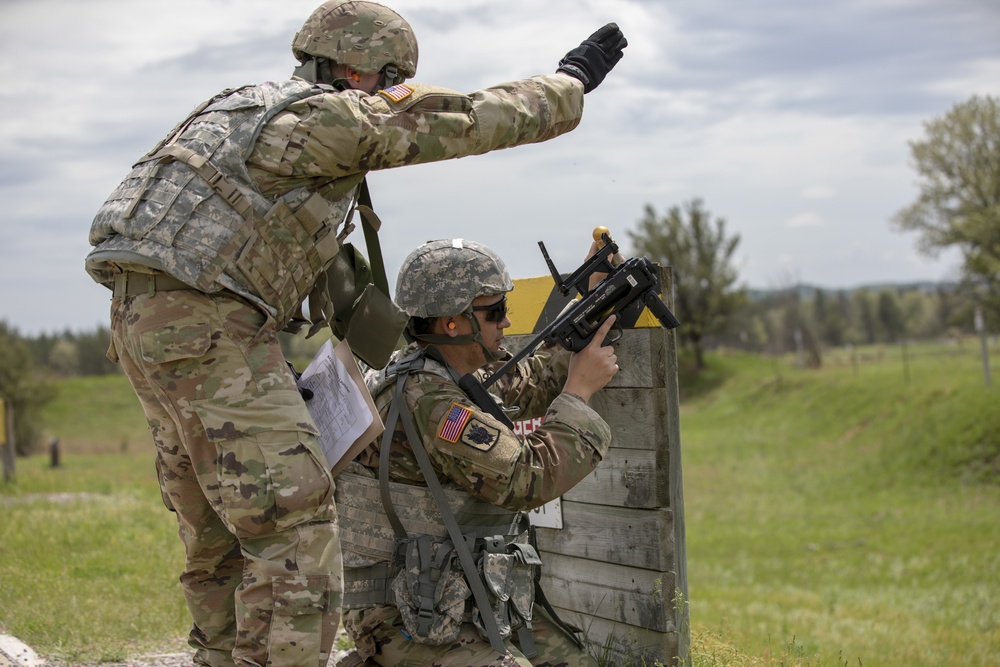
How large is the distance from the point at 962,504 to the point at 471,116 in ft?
60.4

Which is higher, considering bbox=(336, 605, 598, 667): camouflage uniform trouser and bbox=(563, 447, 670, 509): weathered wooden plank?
bbox=(563, 447, 670, 509): weathered wooden plank

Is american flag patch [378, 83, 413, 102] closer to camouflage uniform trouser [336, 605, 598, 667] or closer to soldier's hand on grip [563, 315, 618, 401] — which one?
soldier's hand on grip [563, 315, 618, 401]

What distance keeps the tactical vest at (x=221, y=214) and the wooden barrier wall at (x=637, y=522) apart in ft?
5.35

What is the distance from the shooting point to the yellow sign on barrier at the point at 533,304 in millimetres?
4426

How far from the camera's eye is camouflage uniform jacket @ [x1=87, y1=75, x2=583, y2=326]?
274 centimetres

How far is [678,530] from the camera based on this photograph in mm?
3998

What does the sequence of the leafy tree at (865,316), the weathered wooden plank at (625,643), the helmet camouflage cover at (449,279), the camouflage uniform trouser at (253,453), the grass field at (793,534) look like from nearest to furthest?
the camouflage uniform trouser at (253,453) → the helmet camouflage cover at (449,279) → the weathered wooden plank at (625,643) → the grass field at (793,534) → the leafy tree at (865,316)

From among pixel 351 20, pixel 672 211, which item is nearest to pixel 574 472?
pixel 351 20

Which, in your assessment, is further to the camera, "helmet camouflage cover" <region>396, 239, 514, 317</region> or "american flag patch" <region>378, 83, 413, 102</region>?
"helmet camouflage cover" <region>396, 239, 514, 317</region>

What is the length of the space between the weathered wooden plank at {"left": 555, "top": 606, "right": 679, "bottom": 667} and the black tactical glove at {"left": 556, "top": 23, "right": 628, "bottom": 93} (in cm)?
224

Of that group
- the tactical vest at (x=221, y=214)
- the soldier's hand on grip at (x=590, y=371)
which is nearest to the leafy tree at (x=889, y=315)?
the soldier's hand on grip at (x=590, y=371)

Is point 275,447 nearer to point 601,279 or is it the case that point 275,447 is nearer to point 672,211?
point 601,279

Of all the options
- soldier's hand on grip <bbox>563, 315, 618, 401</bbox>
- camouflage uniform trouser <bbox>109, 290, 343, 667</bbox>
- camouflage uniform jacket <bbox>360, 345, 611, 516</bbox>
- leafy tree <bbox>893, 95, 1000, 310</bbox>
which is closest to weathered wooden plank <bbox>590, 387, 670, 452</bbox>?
soldier's hand on grip <bbox>563, 315, 618, 401</bbox>

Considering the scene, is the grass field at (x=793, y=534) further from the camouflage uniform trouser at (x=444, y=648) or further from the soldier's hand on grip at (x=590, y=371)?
the soldier's hand on grip at (x=590, y=371)
